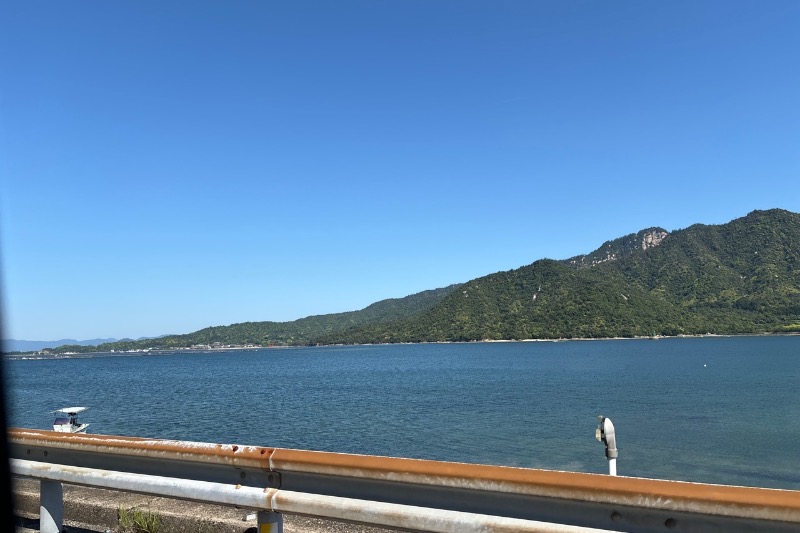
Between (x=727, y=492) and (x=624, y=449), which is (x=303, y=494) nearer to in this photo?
(x=727, y=492)

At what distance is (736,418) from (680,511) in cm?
3941

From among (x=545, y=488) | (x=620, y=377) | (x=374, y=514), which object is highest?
(x=545, y=488)

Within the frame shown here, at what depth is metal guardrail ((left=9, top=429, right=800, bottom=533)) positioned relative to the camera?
2.19 meters

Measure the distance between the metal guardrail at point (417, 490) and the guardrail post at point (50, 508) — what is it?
186 millimetres

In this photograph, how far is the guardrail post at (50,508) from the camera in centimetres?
390

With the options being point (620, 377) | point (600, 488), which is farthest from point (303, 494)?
point (620, 377)

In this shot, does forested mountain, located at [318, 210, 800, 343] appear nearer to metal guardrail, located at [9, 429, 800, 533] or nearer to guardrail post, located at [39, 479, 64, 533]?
guardrail post, located at [39, 479, 64, 533]

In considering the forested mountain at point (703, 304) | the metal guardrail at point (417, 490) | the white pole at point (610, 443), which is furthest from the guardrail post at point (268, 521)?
the forested mountain at point (703, 304)

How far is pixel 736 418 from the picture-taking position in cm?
3534

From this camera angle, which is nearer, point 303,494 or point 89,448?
point 303,494

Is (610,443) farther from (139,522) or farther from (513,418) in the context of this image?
(513,418)

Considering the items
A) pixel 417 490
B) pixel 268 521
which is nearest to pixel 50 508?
pixel 268 521

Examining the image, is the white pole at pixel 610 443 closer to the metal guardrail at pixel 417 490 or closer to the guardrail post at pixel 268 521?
the metal guardrail at pixel 417 490

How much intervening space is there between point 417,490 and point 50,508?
2837 mm
